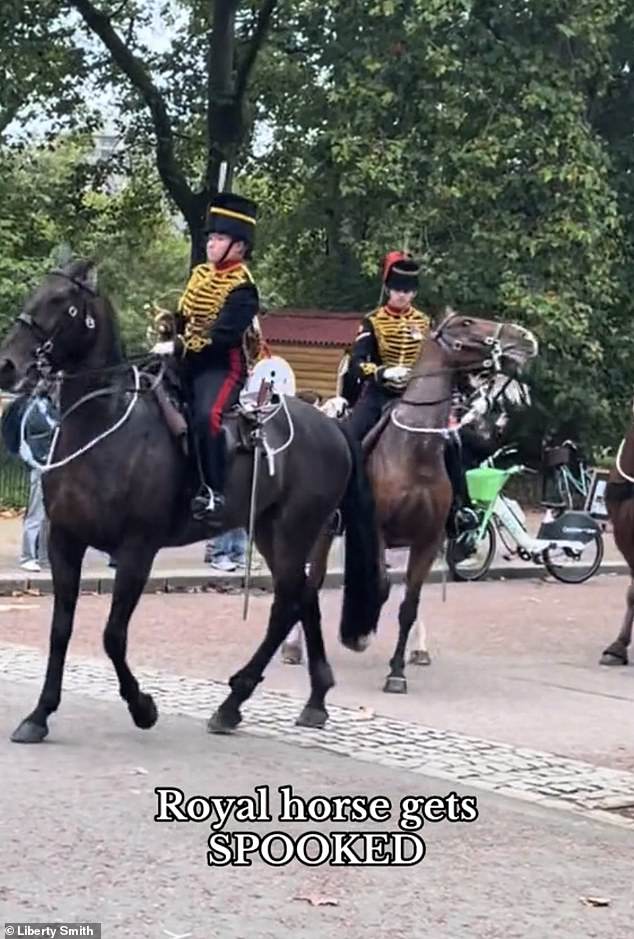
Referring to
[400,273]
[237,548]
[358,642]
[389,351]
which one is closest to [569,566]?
[237,548]

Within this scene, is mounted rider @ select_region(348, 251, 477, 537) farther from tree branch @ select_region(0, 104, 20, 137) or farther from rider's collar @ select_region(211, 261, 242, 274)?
tree branch @ select_region(0, 104, 20, 137)

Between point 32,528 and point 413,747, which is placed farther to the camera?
point 32,528

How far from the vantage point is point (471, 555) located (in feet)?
65.7

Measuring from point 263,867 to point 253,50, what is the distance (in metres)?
22.2

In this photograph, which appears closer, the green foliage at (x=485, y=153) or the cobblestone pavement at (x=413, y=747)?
the cobblestone pavement at (x=413, y=747)

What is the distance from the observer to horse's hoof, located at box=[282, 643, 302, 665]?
42.0ft

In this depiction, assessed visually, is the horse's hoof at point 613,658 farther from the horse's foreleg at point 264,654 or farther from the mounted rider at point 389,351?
the horse's foreleg at point 264,654

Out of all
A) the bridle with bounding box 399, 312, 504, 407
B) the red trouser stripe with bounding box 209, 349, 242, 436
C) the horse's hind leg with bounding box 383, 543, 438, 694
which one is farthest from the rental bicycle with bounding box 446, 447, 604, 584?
the red trouser stripe with bounding box 209, 349, 242, 436

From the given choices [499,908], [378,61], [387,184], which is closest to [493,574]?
[387,184]

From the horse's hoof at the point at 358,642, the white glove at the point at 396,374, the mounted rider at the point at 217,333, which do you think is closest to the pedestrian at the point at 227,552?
the white glove at the point at 396,374

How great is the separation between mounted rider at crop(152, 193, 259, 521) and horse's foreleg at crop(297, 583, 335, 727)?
914 mm

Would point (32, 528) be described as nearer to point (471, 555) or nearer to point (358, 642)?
point (471, 555)

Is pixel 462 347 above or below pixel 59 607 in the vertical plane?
above

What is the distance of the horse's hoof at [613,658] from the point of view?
13.5 metres
